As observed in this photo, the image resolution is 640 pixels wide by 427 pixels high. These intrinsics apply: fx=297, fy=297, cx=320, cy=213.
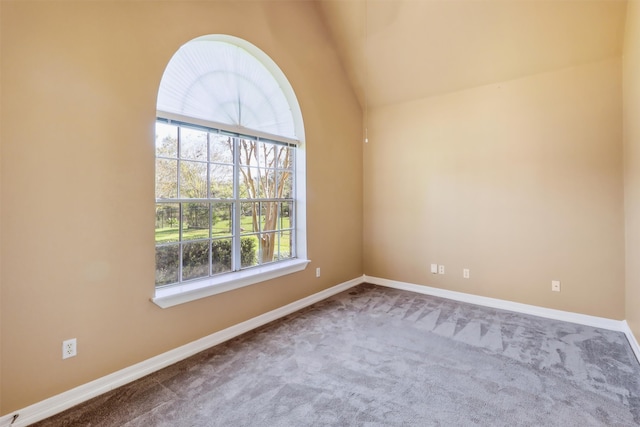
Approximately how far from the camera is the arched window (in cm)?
249

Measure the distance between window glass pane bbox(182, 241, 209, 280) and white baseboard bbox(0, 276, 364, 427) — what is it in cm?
56

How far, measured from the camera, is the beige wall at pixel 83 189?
1672mm

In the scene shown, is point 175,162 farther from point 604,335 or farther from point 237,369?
point 604,335

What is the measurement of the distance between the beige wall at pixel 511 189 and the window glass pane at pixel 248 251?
1974mm

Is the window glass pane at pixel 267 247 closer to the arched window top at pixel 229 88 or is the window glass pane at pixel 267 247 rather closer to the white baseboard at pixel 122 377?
the white baseboard at pixel 122 377

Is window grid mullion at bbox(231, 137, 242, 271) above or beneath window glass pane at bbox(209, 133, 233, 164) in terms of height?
beneath

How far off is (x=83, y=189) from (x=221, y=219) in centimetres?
115

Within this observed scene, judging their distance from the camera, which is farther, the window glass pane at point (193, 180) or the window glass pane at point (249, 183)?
the window glass pane at point (249, 183)

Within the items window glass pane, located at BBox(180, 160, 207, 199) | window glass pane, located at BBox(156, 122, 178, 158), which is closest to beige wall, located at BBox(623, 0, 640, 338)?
window glass pane, located at BBox(180, 160, 207, 199)

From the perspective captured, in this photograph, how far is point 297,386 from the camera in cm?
202

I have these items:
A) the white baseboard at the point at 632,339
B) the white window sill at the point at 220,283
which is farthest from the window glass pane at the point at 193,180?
the white baseboard at the point at 632,339

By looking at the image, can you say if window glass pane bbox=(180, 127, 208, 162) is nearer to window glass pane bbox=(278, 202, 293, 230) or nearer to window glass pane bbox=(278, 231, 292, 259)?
window glass pane bbox=(278, 202, 293, 230)

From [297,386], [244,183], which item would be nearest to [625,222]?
[297,386]

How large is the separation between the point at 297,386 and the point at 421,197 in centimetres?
292
